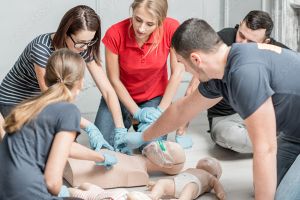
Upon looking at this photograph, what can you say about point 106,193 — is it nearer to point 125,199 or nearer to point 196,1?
point 125,199

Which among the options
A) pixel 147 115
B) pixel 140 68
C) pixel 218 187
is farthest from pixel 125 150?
pixel 218 187

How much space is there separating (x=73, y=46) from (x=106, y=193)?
0.69m

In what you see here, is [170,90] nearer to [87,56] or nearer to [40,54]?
[87,56]

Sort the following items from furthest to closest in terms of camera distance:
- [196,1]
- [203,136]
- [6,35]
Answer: [196,1] < [6,35] < [203,136]

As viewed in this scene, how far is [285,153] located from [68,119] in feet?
2.81

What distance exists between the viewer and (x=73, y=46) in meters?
2.42

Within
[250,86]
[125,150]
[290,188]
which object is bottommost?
[125,150]

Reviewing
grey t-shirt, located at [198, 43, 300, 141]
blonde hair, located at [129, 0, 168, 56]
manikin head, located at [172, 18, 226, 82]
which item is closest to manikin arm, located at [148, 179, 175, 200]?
grey t-shirt, located at [198, 43, 300, 141]

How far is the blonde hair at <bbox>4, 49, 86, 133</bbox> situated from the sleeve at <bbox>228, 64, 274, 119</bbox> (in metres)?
0.48

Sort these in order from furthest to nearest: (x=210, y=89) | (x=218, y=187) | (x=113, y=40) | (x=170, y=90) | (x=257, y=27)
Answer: (x=170, y=90), (x=113, y=40), (x=257, y=27), (x=218, y=187), (x=210, y=89)

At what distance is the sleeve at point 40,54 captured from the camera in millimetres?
2443

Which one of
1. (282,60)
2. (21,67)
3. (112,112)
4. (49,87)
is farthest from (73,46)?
(282,60)

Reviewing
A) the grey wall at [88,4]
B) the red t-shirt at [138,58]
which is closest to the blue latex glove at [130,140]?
the red t-shirt at [138,58]

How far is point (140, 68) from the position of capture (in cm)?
284
